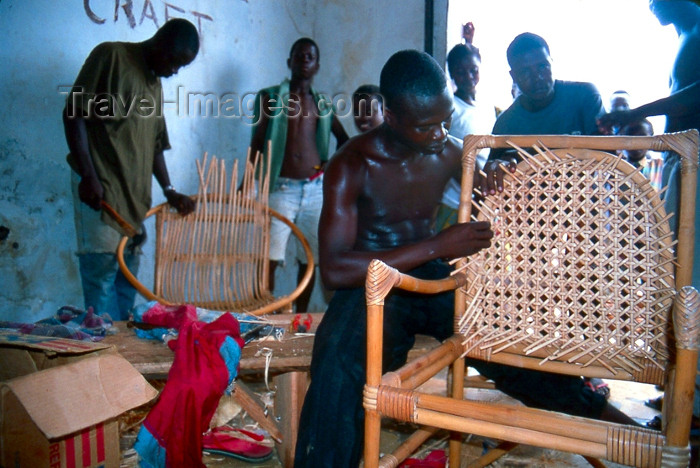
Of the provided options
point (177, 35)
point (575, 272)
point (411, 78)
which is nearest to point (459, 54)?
point (177, 35)

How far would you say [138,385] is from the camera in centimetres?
132

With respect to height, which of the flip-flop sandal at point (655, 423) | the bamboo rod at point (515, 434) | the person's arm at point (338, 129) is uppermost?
the person's arm at point (338, 129)

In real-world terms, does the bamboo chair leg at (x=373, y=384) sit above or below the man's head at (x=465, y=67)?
below

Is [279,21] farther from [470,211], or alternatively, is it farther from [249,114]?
[470,211]

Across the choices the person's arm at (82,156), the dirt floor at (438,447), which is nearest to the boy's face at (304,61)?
the person's arm at (82,156)

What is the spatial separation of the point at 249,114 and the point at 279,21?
74 cm

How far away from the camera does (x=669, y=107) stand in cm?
219

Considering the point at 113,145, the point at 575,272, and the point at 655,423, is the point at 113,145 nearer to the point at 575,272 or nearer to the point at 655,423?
the point at 575,272

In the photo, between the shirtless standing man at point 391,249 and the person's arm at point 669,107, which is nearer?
the shirtless standing man at point 391,249

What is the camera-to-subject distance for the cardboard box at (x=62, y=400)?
1146 millimetres

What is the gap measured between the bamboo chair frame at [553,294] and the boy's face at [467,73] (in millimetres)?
1879

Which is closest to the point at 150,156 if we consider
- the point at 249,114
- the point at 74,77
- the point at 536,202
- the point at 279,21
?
the point at 74,77

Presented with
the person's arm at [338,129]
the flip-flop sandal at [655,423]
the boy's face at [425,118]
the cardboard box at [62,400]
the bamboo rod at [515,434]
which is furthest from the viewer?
the person's arm at [338,129]

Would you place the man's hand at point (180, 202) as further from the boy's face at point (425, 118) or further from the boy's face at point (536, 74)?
the boy's face at point (536, 74)
